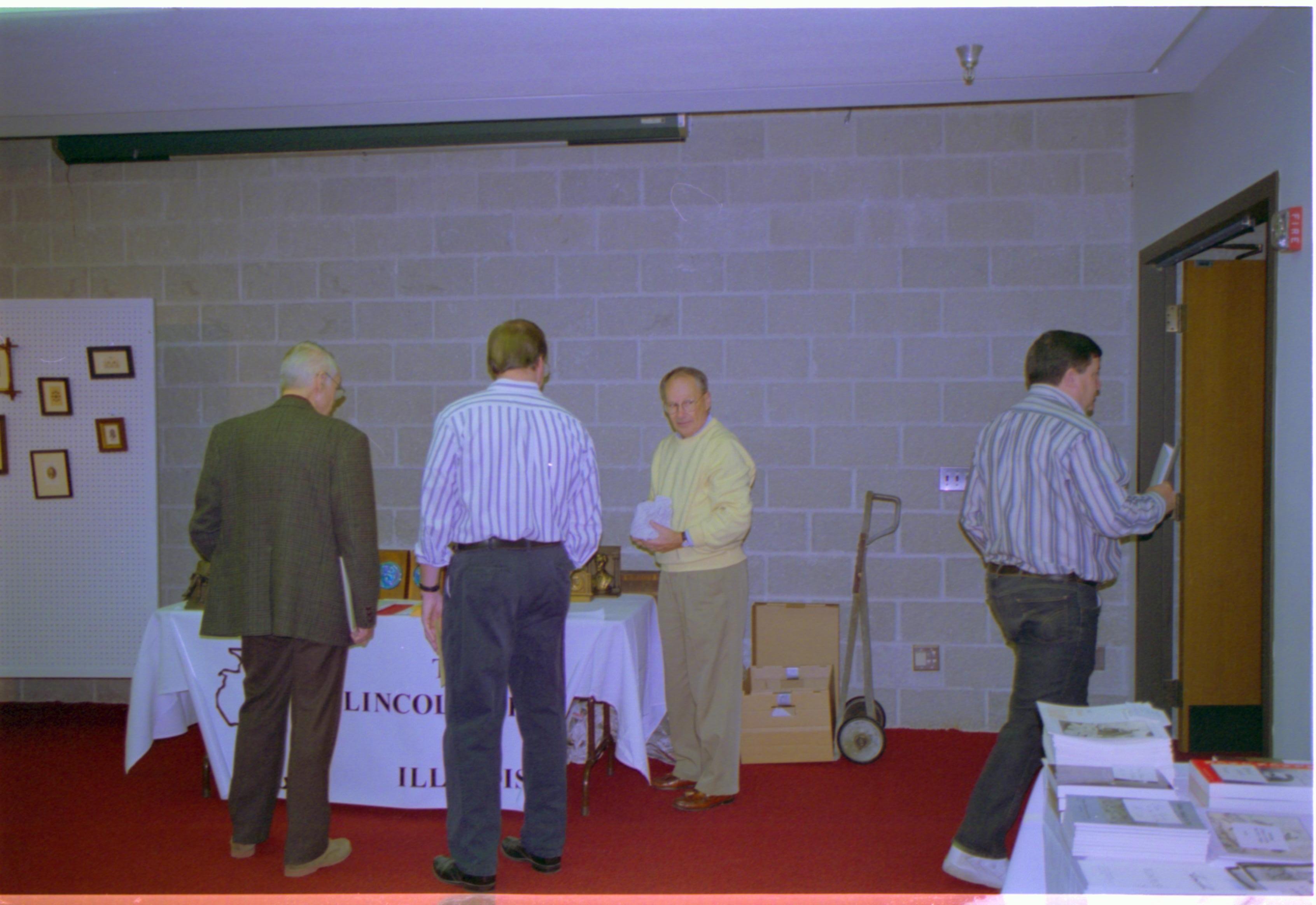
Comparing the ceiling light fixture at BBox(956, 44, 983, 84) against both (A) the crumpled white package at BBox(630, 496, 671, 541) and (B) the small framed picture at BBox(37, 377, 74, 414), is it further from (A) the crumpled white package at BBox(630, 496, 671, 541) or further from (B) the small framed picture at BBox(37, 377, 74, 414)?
(B) the small framed picture at BBox(37, 377, 74, 414)

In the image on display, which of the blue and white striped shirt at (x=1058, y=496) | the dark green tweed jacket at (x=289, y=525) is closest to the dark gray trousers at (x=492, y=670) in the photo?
the dark green tweed jacket at (x=289, y=525)

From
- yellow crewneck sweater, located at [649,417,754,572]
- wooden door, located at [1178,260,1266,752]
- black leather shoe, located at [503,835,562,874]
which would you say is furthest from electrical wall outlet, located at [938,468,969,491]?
black leather shoe, located at [503,835,562,874]

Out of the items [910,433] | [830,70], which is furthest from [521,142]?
[910,433]

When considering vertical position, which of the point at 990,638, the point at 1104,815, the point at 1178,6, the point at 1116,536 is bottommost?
the point at 990,638

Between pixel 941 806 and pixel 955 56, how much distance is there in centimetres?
239

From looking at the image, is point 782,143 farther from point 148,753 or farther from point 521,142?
point 148,753

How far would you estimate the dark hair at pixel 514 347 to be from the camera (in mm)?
2580

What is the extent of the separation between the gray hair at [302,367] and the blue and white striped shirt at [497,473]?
17.6 inches

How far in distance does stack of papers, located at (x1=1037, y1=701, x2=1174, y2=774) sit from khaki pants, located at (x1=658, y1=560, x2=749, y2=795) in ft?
5.21

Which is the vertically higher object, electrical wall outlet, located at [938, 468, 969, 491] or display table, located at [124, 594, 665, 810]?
electrical wall outlet, located at [938, 468, 969, 491]

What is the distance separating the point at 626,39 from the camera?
2.88m

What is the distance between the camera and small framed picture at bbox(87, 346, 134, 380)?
416 cm

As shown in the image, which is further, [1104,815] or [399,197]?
[399,197]

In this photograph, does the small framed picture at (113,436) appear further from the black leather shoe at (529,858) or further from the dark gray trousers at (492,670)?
the black leather shoe at (529,858)
